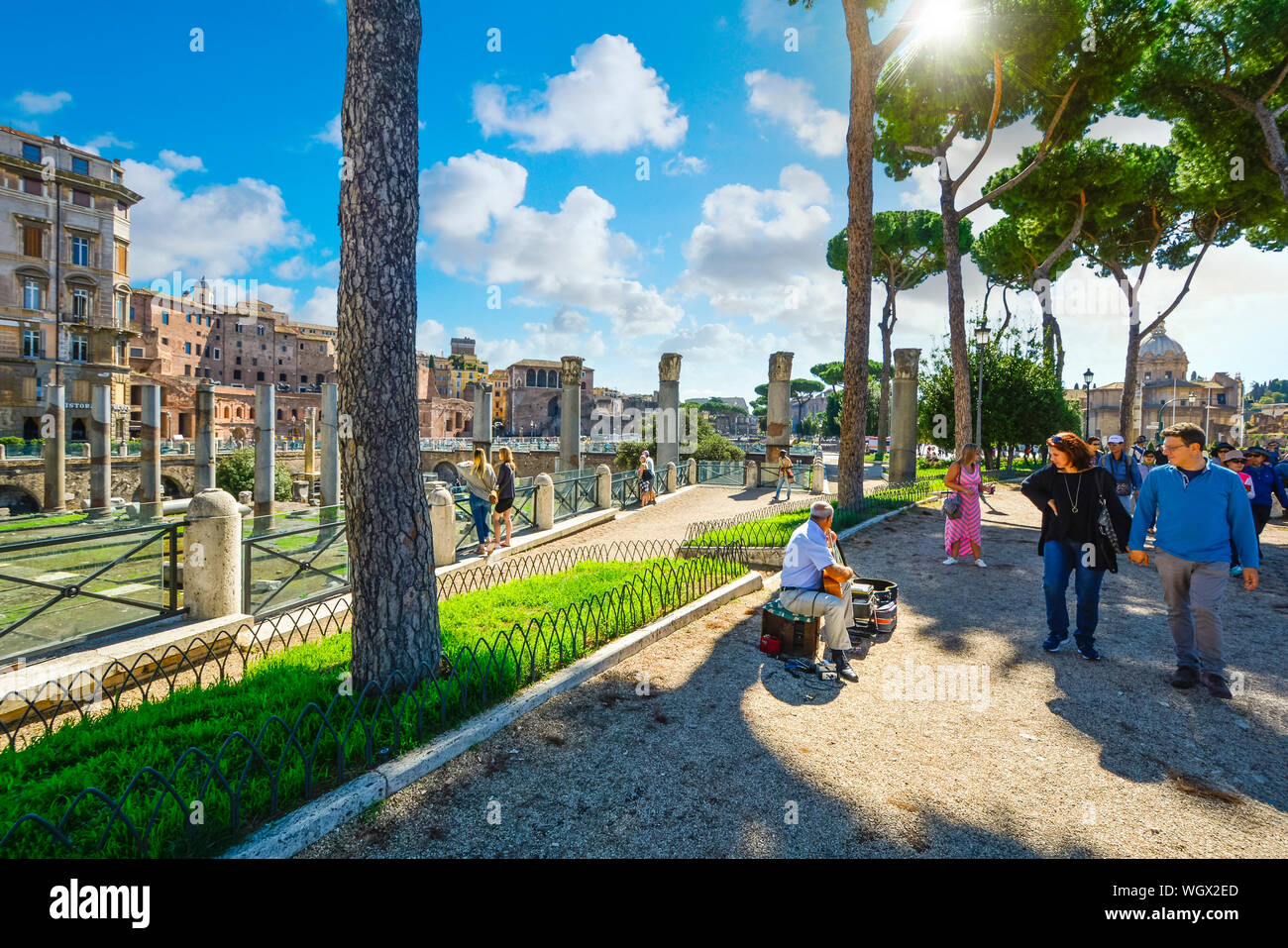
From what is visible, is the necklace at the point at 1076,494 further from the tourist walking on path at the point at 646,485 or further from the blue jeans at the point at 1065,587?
the tourist walking on path at the point at 646,485

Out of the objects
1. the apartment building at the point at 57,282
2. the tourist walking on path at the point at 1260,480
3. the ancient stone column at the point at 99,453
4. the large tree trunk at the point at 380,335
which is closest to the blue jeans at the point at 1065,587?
the large tree trunk at the point at 380,335

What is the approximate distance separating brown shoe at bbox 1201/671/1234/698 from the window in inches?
2117

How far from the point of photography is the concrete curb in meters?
2.58

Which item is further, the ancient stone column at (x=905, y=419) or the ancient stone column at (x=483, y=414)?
the ancient stone column at (x=905, y=419)

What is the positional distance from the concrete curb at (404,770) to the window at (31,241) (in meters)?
50.4

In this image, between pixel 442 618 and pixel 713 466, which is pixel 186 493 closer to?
pixel 713 466

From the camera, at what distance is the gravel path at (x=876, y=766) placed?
277 centimetres

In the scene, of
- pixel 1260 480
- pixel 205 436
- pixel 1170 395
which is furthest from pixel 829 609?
pixel 1170 395

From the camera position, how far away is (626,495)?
56.1ft

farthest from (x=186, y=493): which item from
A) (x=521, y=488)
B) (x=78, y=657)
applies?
(x=78, y=657)

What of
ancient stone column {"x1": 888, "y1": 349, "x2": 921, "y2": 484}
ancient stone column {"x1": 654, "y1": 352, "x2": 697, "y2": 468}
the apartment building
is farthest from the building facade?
the apartment building

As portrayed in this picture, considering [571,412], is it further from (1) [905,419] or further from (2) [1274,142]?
(2) [1274,142]

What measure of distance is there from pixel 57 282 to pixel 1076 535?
52.1 meters

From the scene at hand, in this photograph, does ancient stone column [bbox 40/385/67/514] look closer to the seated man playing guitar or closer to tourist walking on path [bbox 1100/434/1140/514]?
the seated man playing guitar
